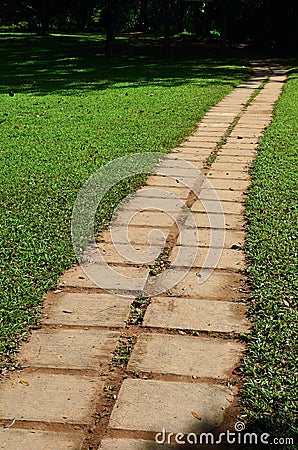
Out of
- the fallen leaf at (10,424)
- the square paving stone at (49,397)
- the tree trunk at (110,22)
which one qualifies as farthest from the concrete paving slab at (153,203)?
the tree trunk at (110,22)

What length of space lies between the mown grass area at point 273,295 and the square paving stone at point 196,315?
0.08 metres

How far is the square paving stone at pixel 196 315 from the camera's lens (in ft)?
10.5

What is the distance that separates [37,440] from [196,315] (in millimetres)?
1160

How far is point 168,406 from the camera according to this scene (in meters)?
2.58

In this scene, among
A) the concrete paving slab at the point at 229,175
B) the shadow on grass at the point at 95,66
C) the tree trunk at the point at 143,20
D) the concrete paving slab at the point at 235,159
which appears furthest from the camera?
the tree trunk at the point at 143,20

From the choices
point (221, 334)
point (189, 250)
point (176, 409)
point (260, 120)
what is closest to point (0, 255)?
point (189, 250)

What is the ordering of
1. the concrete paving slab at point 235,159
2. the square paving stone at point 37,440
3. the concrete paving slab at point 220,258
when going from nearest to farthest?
the square paving stone at point 37,440
the concrete paving slab at point 220,258
the concrete paving slab at point 235,159

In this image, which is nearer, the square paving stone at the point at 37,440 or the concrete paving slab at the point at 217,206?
the square paving stone at the point at 37,440

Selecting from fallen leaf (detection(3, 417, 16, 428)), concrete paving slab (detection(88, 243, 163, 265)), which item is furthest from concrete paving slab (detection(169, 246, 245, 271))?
fallen leaf (detection(3, 417, 16, 428))

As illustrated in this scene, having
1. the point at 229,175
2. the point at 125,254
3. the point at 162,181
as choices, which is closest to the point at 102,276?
the point at 125,254

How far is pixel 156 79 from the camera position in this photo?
1435 centimetres

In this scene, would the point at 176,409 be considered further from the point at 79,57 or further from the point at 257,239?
the point at 79,57

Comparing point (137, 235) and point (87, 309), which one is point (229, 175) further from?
point (87, 309)

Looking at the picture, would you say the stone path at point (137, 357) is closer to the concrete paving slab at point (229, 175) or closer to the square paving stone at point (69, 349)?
the square paving stone at point (69, 349)
